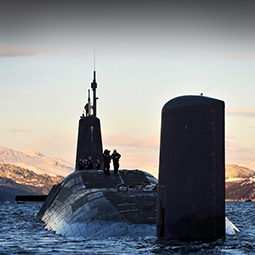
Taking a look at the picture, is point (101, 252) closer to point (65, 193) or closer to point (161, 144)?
point (161, 144)

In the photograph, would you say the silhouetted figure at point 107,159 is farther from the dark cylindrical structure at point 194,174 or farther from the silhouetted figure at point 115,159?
the dark cylindrical structure at point 194,174

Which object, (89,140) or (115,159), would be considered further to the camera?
(89,140)

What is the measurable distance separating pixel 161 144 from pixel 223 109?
194 cm

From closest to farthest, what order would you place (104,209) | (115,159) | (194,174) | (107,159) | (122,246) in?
(194,174), (122,246), (104,209), (107,159), (115,159)

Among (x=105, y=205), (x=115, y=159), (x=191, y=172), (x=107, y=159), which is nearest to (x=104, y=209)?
(x=105, y=205)

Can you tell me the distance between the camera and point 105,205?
658 inches

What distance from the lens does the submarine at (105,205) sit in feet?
47.9

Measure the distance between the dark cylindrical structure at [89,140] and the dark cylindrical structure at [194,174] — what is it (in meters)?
19.2

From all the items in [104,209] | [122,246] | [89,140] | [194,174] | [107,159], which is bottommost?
[122,246]

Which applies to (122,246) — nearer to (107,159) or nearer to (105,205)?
(105,205)

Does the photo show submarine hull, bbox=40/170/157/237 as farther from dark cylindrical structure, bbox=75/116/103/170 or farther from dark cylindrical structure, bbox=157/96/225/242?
dark cylindrical structure, bbox=75/116/103/170

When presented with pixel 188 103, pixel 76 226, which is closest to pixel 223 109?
pixel 188 103

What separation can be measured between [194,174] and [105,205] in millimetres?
6070

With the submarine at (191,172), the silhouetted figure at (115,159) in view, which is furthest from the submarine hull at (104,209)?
the submarine at (191,172)
